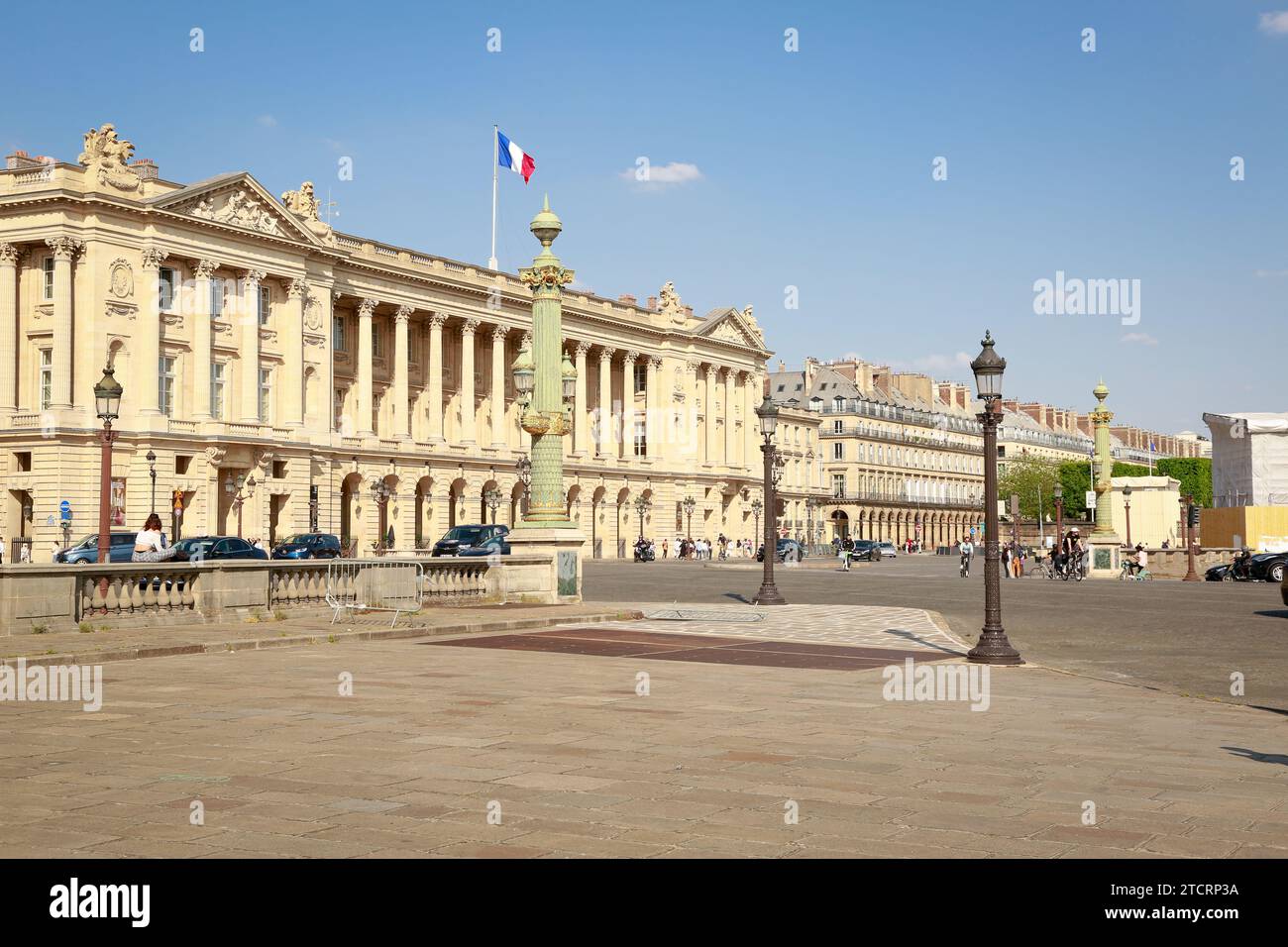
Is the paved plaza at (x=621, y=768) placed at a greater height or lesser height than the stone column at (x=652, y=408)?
lesser

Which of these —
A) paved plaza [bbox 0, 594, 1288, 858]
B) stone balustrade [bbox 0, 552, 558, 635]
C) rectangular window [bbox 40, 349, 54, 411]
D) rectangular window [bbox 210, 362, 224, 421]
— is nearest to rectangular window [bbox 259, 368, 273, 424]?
rectangular window [bbox 210, 362, 224, 421]

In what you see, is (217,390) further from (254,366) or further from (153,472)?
(153,472)

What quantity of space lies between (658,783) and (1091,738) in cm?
438

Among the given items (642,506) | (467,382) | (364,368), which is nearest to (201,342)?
(364,368)

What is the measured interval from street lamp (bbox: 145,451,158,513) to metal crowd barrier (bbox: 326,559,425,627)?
42255mm

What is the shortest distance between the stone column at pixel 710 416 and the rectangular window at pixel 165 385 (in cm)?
5857

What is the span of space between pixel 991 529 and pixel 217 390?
65437 mm

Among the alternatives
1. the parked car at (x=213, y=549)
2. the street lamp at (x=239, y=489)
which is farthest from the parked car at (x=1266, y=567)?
the street lamp at (x=239, y=489)

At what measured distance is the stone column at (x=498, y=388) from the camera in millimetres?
100625

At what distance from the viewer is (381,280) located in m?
89.5

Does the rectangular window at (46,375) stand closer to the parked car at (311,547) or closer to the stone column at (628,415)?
the parked car at (311,547)

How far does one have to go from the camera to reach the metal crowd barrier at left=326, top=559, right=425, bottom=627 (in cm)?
2481

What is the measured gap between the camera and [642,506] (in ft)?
376

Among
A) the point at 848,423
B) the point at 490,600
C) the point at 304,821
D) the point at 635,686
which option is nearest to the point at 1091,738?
the point at 635,686
